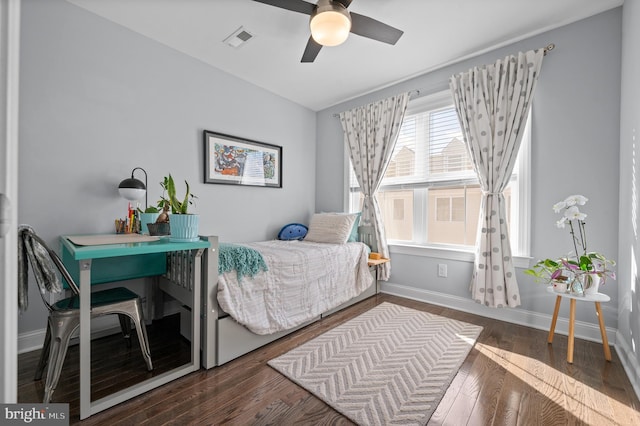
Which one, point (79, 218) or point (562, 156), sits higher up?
point (562, 156)

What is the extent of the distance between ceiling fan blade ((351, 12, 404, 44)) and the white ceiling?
0.76 feet

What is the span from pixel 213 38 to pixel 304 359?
276 centimetres

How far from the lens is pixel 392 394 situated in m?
1.54

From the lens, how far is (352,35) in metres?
2.42

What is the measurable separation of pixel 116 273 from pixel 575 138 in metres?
3.81

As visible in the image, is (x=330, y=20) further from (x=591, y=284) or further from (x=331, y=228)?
(x=591, y=284)

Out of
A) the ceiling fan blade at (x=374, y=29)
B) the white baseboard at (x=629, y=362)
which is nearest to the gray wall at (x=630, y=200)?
the white baseboard at (x=629, y=362)

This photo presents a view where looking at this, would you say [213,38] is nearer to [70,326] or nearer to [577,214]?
[70,326]

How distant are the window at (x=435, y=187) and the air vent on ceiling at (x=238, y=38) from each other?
188cm

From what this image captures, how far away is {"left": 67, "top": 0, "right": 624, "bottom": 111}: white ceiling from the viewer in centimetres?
208

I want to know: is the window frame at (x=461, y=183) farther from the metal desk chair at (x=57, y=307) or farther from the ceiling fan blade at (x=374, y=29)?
the metal desk chair at (x=57, y=307)

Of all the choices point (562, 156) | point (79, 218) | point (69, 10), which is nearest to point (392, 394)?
point (562, 156)

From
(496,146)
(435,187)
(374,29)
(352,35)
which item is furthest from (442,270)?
(352,35)

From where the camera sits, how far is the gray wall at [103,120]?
1964 millimetres
